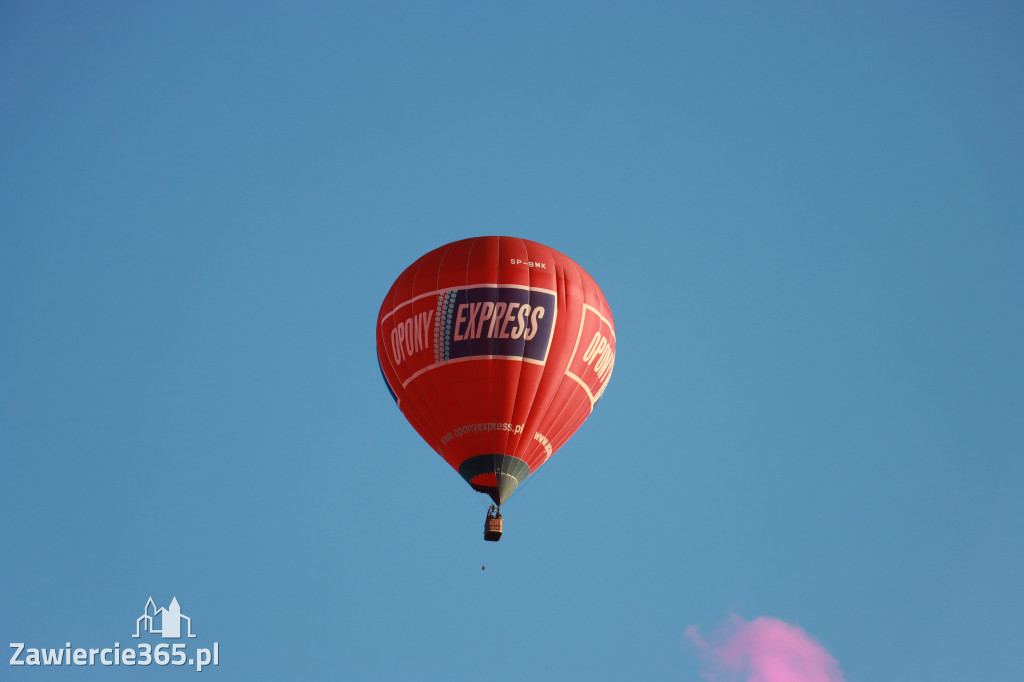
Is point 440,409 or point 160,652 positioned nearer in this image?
point 440,409

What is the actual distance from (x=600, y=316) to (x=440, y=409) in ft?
16.2

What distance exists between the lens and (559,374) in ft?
109

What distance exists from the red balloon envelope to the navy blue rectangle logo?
25mm

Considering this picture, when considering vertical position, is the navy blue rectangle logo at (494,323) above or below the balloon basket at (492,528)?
above

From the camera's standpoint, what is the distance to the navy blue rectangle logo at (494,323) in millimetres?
32594

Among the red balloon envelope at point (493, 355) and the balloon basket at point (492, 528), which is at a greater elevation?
the red balloon envelope at point (493, 355)

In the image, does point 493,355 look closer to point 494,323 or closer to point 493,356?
point 493,356

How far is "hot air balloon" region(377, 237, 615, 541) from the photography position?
107ft

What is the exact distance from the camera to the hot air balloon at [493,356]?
32.7 meters

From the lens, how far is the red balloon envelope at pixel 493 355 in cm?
3266

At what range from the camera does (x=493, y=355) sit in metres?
32.5

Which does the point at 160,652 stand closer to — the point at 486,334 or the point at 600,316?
the point at 486,334

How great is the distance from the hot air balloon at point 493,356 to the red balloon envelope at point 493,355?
0.08ft

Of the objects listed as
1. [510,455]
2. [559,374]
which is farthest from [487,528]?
[559,374]
